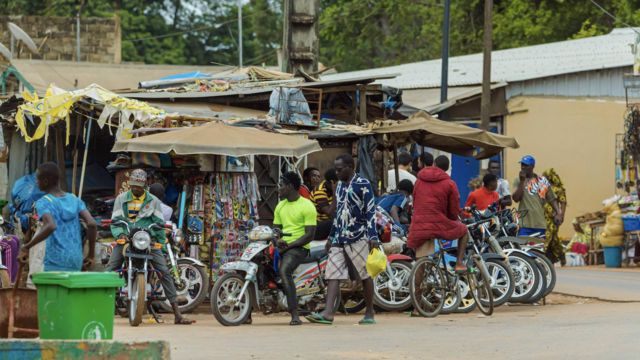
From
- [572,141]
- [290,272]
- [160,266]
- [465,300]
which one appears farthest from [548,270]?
[572,141]

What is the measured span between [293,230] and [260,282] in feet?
2.37

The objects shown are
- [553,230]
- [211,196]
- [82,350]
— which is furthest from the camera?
[553,230]

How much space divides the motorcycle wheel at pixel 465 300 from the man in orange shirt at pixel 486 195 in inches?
59.4

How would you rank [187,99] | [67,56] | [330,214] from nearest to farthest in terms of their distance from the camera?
[330,214], [187,99], [67,56]

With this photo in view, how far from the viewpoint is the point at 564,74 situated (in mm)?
29609

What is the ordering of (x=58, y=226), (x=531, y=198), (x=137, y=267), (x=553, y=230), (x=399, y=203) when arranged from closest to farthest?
(x=58, y=226)
(x=137, y=267)
(x=399, y=203)
(x=531, y=198)
(x=553, y=230)

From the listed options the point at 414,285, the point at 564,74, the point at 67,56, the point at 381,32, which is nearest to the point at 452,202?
the point at 414,285

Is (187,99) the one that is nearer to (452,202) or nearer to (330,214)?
(330,214)

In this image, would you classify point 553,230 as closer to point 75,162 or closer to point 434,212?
point 434,212

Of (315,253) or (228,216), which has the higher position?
(228,216)

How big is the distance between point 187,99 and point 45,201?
8.14 metres

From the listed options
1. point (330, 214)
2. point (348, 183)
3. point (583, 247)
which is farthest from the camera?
point (583, 247)

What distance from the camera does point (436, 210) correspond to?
51.1 ft

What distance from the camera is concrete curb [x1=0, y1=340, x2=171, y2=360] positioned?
29.3 ft
